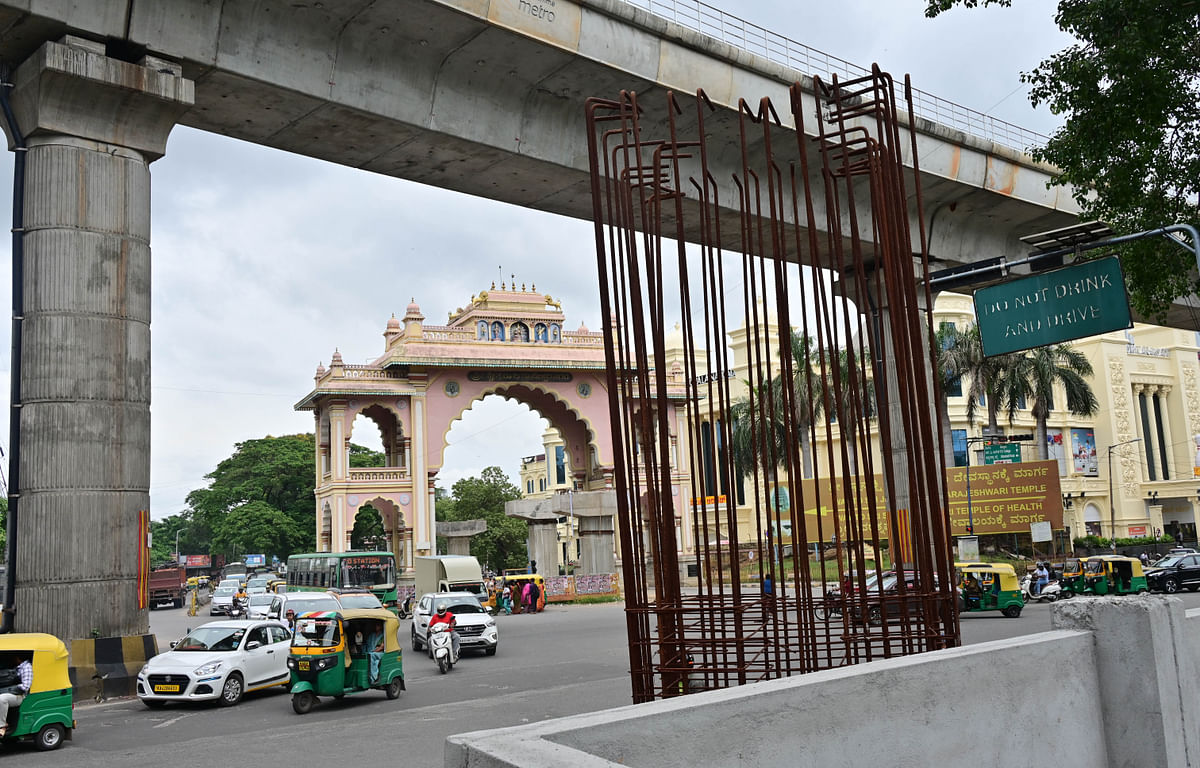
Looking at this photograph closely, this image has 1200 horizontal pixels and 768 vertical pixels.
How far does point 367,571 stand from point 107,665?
72.7ft

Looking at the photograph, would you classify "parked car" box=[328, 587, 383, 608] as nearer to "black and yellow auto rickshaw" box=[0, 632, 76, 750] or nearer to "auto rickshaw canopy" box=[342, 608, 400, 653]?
"auto rickshaw canopy" box=[342, 608, 400, 653]

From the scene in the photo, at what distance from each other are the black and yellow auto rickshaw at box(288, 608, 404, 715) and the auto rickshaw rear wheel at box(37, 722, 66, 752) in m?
2.89

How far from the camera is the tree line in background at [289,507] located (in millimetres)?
64188

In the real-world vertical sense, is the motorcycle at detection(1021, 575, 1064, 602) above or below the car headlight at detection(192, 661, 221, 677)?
below

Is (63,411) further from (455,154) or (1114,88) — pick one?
(1114,88)

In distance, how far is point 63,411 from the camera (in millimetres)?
12828

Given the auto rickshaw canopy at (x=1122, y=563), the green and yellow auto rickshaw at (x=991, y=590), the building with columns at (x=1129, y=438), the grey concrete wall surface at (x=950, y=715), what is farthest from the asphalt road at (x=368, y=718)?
the building with columns at (x=1129, y=438)

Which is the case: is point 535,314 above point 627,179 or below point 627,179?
above

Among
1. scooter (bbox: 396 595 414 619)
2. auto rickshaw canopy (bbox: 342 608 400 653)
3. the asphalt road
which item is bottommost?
scooter (bbox: 396 595 414 619)

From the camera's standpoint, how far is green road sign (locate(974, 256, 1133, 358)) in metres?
12.4

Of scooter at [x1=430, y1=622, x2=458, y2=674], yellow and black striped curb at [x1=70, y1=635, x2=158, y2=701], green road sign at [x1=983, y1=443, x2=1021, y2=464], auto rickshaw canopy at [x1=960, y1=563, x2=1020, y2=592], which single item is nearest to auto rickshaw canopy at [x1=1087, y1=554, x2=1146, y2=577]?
auto rickshaw canopy at [x1=960, y1=563, x2=1020, y2=592]

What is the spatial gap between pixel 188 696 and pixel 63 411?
3.91 meters

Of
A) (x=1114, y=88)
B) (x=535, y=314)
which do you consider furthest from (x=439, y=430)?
(x=1114, y=88)

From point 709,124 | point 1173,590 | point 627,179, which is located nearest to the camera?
point 627,179
